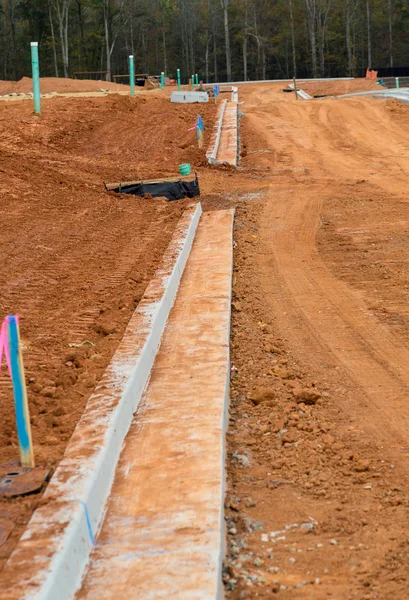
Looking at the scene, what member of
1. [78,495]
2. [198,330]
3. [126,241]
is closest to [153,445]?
[78,495]

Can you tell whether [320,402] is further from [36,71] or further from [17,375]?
[36,71]

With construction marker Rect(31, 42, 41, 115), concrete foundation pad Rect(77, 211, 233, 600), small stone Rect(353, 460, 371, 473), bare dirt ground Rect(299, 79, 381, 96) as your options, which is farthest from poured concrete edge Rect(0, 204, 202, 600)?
bare dirt ground Rect(299, 79, 381, 96)

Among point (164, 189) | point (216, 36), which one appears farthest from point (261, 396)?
point (216, 36)

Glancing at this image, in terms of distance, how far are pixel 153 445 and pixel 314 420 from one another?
1173 millimetres

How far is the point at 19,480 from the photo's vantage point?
3883 millimetres

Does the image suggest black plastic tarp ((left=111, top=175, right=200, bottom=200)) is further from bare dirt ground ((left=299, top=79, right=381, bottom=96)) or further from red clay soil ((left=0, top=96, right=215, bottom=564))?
bare dirt ground ((left=299, top=79, right=381, bottom=96))

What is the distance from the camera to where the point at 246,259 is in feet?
31.2

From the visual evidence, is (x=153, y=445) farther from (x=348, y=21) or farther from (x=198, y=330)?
(x=348, y=21)

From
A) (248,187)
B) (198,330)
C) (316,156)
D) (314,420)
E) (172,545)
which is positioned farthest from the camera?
(316,156)

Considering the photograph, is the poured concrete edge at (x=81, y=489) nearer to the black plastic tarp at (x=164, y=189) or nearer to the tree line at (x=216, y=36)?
the black plastic tarp at (x=164, y=189)

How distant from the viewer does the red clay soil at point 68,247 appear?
4996 mm

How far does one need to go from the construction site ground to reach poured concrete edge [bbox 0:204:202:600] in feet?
0.47

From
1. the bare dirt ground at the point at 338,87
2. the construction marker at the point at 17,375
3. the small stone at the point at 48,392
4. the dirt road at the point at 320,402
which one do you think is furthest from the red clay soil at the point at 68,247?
the bare dirt ground at the point at 338,87

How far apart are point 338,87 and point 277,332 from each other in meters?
50.1
